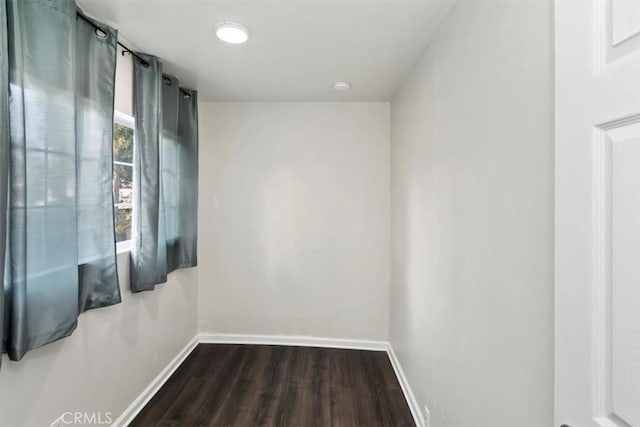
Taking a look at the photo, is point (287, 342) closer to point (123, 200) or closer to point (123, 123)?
point (123, 200)

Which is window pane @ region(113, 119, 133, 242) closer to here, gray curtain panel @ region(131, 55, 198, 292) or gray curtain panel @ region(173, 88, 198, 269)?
gray curtain panel @ region(131, 55, 198, 292)

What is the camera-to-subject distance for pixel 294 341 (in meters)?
3.23

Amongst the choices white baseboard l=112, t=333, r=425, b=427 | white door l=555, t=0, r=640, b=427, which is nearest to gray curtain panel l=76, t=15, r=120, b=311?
white baseboard l=112, t=333, r=425, b=427

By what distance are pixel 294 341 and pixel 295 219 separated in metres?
1.27

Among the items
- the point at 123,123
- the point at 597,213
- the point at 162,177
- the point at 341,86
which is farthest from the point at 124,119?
the point at 597,213

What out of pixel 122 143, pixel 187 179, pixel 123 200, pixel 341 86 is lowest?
pixel 123 200

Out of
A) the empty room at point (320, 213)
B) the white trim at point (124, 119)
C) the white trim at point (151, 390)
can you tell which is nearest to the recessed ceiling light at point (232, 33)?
the empty room at point (320, 213)

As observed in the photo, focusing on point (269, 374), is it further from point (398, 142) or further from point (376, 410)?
point (398, 142)

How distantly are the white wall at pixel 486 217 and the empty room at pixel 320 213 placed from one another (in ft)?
0.04

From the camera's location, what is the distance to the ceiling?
1580 mm

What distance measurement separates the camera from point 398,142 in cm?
279

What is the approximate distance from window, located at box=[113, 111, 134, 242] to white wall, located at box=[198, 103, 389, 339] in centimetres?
107

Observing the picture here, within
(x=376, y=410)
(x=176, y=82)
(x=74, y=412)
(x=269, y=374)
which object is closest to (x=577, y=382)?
(x=376, y=410)

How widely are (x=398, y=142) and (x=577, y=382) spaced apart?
7.65ft
